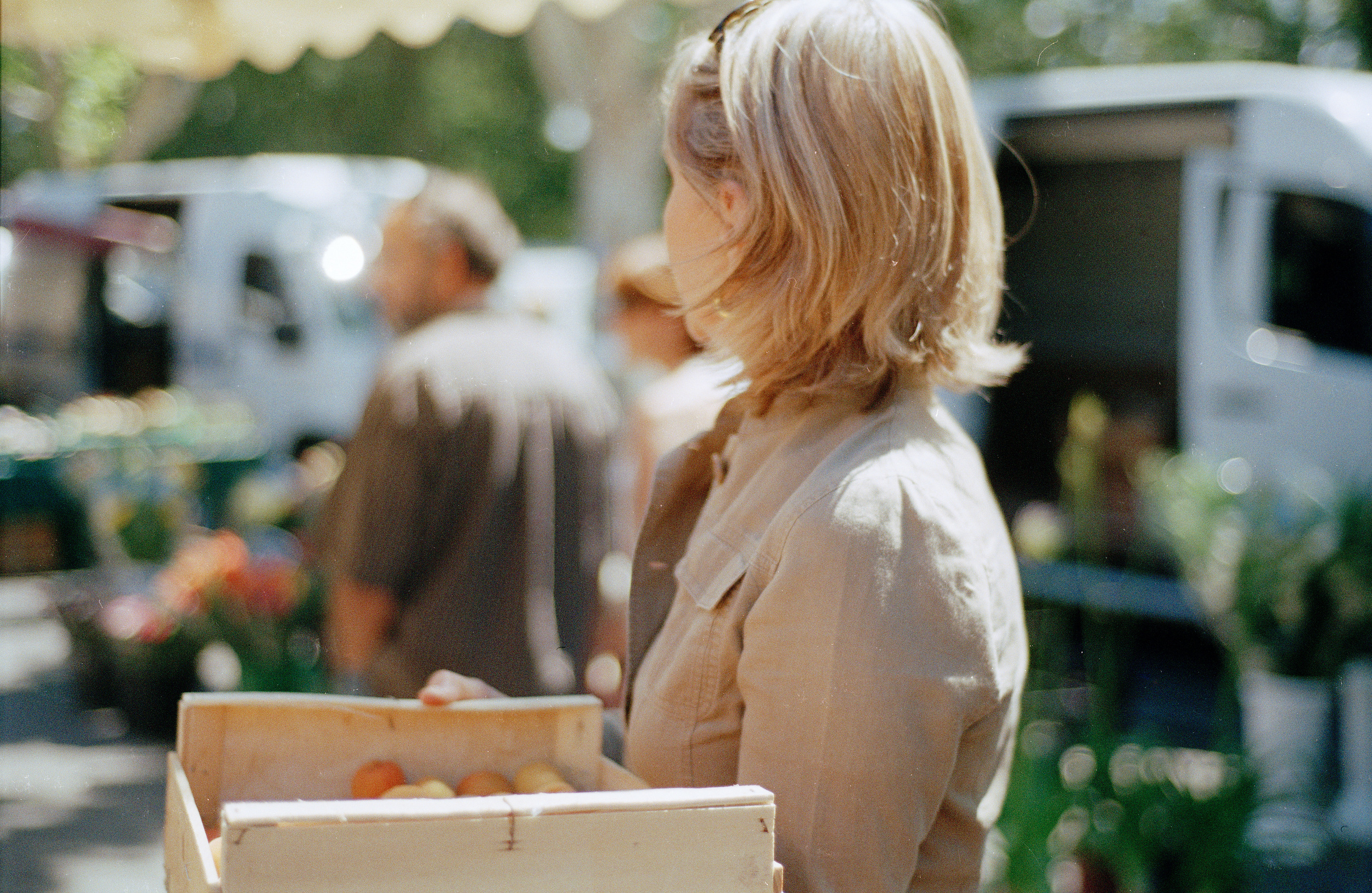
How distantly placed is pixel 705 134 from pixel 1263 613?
2.80m

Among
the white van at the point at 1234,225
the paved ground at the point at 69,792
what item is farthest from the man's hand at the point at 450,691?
the white van at the point at 1234,225

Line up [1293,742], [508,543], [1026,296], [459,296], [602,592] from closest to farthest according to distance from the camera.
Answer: [508,543], [459,296], [602,592], [1293,742], [1026,296]

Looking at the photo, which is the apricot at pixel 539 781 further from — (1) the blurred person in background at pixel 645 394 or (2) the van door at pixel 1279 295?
(2) the van door at pixel 1279 295

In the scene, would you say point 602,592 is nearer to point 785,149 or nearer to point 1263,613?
point 1263,613

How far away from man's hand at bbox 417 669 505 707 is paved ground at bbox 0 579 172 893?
7.50 ft

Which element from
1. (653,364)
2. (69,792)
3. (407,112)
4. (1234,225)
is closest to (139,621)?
(69,792)

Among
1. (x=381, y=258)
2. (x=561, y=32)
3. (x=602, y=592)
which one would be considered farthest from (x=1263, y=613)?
(x=561, y=32)

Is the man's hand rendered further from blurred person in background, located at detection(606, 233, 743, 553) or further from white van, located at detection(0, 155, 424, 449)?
white van, located at detection(0, 155, 424, 449)

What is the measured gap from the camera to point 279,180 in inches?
364

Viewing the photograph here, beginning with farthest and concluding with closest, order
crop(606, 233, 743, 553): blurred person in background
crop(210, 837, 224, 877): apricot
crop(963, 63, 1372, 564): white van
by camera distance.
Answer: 1. crop(963, 63, 1372, 564): white van
2. crop(606, 233, 743, 553): blurred person in background
3. crop(210, 837, 224, 877): apricot

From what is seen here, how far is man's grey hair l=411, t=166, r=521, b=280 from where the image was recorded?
261 centimetres

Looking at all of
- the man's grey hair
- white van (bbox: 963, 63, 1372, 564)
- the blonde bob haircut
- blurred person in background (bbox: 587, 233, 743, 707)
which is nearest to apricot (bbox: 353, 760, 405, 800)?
the blonde bob haircut

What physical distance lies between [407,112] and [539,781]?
16426mm

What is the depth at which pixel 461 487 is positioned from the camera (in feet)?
7.72
